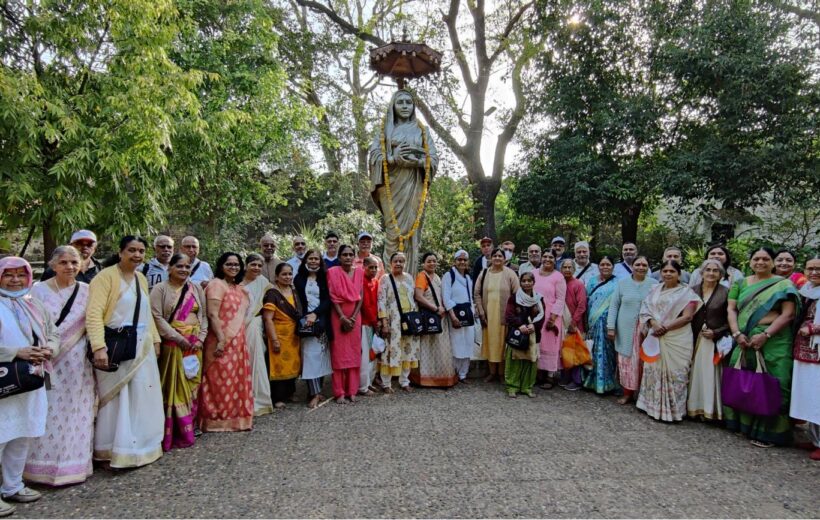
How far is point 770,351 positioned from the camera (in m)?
4.26

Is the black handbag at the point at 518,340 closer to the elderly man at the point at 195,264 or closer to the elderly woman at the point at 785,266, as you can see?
the elderly woman at the point at 785,266

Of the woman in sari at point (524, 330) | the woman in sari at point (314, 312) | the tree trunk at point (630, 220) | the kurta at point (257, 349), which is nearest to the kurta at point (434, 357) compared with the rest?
the woman in sari at point (524, 330)

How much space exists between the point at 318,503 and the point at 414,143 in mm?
4482

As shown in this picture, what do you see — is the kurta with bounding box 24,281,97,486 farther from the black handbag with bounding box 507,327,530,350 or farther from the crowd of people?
the black handbag with bounding box 507,327,530,350

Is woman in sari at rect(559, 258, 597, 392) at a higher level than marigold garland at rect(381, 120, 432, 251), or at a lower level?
lower

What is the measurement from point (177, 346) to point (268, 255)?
6.16 feet

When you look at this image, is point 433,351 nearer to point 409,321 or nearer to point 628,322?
point 409,321

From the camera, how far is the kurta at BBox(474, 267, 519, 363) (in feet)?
19.6

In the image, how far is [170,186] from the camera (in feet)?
23.2

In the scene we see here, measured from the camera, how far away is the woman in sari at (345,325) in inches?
203

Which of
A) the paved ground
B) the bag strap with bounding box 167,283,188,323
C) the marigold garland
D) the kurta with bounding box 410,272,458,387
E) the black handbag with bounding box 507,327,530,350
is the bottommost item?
the paved ground

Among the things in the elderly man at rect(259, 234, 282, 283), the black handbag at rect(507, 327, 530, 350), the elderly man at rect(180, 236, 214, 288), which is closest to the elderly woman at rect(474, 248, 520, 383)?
the black handbag at rect(507, 327, 530, 350)

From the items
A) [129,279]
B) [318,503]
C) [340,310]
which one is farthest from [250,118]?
[318,503]

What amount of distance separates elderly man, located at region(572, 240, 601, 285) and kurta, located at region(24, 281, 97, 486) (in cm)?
516
